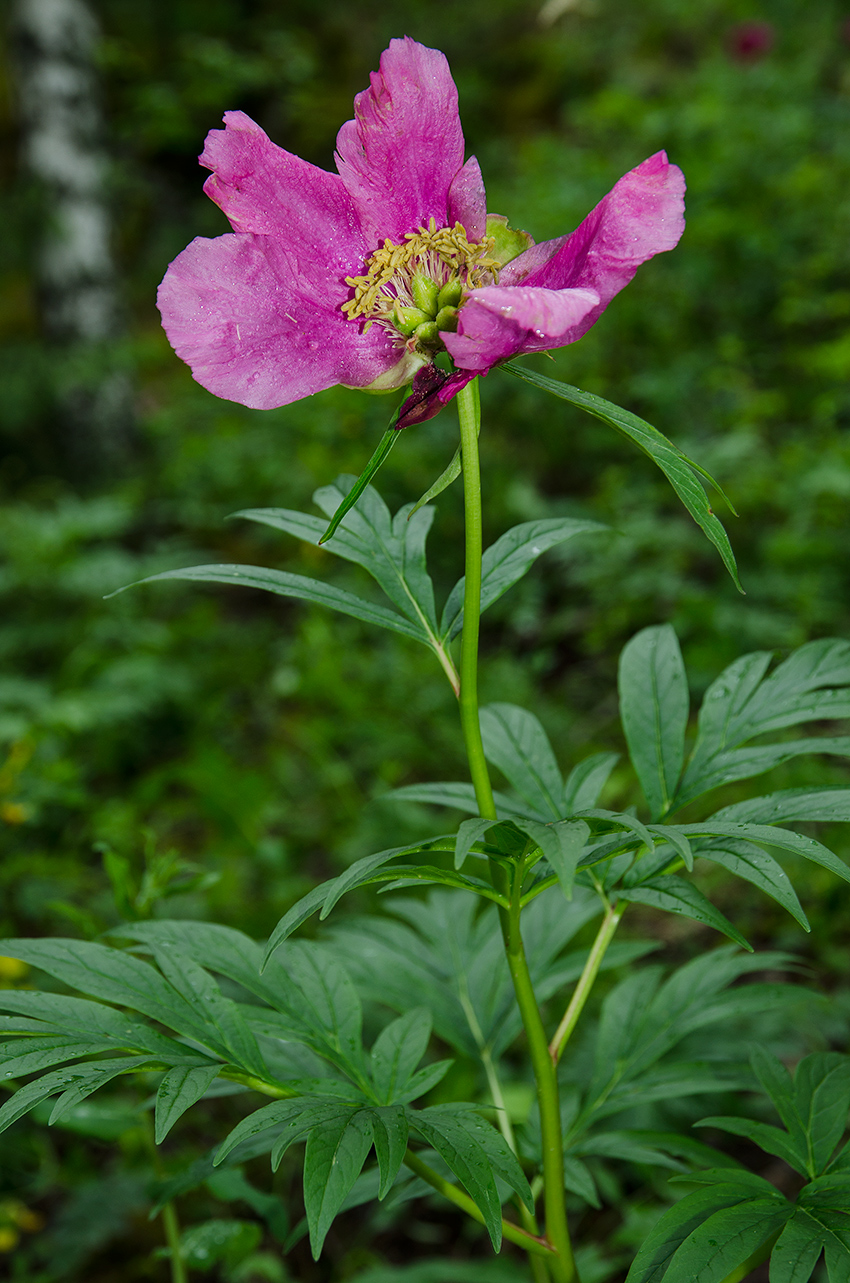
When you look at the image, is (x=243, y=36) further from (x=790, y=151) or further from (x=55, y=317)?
(x=790, y=151)

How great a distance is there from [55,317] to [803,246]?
4081 mm

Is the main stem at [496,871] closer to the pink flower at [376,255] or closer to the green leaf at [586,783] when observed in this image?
the pink flower at [376,255]

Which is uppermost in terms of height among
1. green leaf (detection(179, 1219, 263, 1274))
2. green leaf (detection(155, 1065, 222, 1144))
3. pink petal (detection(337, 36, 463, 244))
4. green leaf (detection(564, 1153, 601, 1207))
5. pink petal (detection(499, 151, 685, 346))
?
pink petal (detection(337, 36, 463, 244))

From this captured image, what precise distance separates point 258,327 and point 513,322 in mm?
211

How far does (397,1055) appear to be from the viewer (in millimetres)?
938

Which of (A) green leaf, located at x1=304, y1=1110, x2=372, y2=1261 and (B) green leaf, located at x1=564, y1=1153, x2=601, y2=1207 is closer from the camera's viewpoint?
(A) green leaf, located at x1=304, y1=1110, x2=372, y2=1261

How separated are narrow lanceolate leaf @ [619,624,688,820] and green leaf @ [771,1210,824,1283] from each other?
364 mm

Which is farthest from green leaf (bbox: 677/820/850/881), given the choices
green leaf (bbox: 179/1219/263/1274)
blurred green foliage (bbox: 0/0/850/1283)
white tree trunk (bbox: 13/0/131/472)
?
white tree trunk (bbox: 13/0/131/472)

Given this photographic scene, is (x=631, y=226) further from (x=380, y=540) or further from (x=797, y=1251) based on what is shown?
(x=797, y=1251)

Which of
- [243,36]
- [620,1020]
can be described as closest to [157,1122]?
[620,1020]

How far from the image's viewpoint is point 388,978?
117cm

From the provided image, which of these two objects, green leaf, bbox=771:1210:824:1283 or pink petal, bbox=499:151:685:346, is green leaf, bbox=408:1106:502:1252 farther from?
pink petal, bbox=499:151:685:346

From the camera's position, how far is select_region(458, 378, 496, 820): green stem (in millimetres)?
716

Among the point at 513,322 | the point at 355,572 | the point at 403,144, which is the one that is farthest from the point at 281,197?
the point at 355,572
